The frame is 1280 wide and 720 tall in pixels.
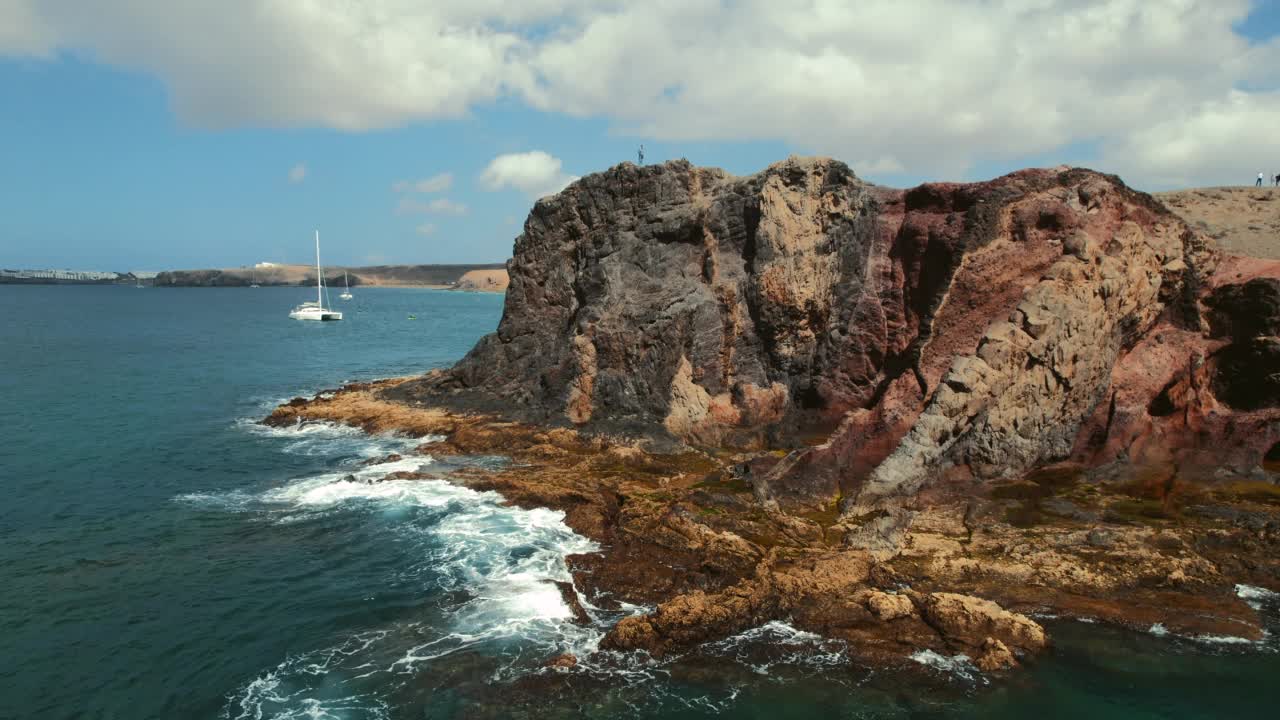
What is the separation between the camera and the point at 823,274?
38531mm

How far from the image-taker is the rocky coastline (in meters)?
22.1

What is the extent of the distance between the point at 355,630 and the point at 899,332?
86.3 ft

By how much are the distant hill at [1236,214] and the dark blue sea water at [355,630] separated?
32.5 m

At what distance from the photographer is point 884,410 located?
3023 cm

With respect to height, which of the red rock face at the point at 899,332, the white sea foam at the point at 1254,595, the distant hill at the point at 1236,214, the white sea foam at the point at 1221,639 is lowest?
the white sea foam at the point at 1221,639

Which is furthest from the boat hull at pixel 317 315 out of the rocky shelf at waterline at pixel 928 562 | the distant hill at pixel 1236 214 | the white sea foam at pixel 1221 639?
the white sea foam at pixel 1221 639

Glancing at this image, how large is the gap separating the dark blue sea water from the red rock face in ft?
32.5

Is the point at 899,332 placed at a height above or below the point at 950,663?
above

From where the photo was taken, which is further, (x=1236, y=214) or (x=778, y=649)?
(x=1236, y=214)

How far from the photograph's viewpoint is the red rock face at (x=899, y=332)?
29.6 meters

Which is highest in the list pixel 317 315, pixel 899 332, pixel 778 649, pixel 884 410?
pixel 899 332

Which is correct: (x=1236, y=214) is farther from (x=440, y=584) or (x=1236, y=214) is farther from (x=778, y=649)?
(x=440, y=584)

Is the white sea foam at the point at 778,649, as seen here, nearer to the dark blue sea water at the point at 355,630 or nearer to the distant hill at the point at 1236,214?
the dark blue sea water at the point at 355,630

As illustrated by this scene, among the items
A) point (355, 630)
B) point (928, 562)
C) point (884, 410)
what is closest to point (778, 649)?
point (928, 562)
